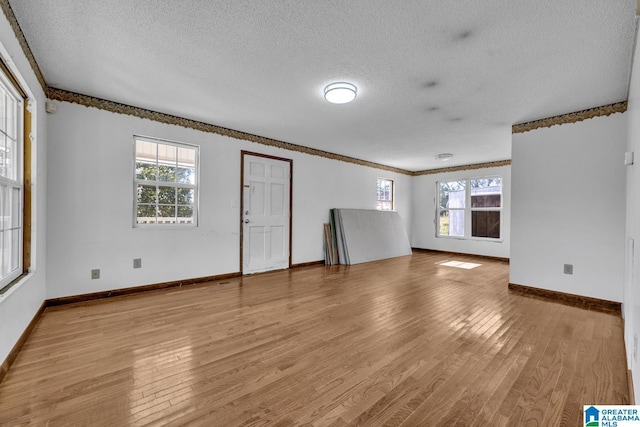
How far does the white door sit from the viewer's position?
5051mm

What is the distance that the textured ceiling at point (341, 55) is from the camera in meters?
2.00

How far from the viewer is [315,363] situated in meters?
2.06

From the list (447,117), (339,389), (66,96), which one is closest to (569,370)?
(339,389)

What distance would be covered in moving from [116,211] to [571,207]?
5892 millimetres

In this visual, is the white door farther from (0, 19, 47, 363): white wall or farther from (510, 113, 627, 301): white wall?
(510, 113, 627, 301): white wall

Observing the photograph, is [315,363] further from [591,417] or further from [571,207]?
[571,207]

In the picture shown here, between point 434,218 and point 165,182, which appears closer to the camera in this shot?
point 165,182

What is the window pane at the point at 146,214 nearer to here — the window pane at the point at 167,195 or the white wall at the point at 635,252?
the window pane at the point at 167,195

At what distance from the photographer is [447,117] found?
4.04 meters

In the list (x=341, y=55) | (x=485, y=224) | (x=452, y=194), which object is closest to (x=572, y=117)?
(x=341, y=55)

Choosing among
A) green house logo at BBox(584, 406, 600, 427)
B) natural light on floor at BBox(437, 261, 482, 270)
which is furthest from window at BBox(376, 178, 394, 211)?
green house logo at BBox(584, 406, 600, 427)

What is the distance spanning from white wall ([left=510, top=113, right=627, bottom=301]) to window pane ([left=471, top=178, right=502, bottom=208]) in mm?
3128

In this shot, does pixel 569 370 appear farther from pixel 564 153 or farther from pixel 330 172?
pixel 330 172

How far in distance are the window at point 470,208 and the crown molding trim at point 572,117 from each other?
3.15 metres
